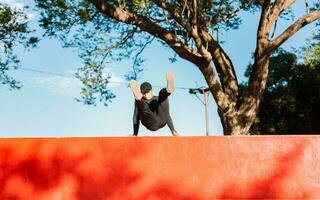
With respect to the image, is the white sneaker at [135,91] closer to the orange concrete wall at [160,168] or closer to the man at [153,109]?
the man at [153,109]

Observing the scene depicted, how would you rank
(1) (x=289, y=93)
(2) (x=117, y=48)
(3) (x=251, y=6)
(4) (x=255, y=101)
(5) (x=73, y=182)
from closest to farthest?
(5) (x=73, y=182) → (4) (x=255, y=101) → (3) (x=251, y=6) → (2) (x=117, y=48) → (1) (x=289, y=93)

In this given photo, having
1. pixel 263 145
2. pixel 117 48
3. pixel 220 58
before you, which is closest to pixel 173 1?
pixel 220 58

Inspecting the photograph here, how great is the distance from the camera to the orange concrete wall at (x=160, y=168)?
12.7ft

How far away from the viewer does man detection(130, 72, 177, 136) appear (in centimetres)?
593

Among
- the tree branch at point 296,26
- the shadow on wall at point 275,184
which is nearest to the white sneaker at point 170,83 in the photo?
the shadow on wall at point 275,184

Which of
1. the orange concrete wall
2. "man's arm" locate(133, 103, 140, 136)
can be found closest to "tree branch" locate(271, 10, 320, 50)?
"man's arm" locate(133, 103, 140, 136)

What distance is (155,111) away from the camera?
5.96 meters

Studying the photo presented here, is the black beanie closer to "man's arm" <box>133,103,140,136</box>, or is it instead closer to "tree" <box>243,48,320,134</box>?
"man's arm" <box>133,103,140,136</box>

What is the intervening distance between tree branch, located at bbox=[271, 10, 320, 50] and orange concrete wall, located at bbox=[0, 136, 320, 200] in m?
6.77

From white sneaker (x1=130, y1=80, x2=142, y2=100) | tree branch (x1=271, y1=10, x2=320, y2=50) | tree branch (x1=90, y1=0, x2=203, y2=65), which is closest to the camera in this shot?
white sneaker (x1=130, y1=80, x2=142, y2=100)

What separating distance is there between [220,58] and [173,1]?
6.10 feet

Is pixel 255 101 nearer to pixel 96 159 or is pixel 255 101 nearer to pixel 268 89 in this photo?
pixel 96 159

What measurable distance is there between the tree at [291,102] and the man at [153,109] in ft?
60.8

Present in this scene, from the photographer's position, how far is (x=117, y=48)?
43.6 feet
